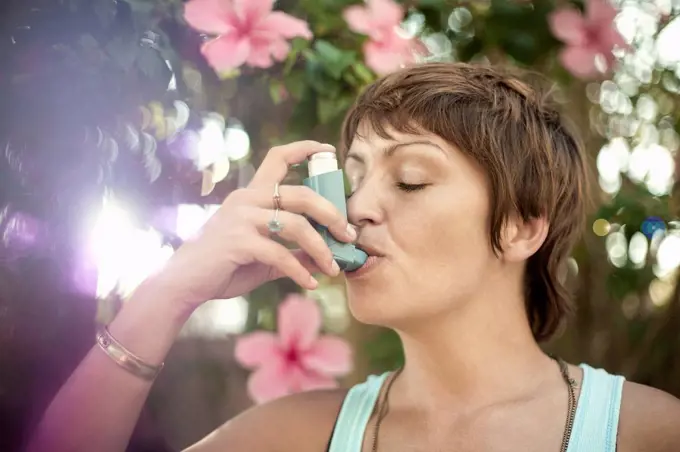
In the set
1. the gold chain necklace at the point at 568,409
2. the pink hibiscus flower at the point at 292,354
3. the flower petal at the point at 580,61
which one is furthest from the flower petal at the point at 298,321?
the flower petal at the point at 580,61

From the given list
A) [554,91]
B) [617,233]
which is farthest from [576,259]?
[554,91]

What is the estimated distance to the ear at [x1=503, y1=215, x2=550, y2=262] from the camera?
2.67 feet

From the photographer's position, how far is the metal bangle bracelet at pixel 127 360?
740 mm

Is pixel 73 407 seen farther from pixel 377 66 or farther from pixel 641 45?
pixel 641 45

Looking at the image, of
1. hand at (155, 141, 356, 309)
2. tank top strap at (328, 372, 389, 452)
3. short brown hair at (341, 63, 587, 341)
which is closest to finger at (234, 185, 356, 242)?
hand at (155, 141, 356, 309)

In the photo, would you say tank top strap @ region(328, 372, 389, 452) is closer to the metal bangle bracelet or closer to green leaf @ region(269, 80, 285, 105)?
the metal bangle bracelet

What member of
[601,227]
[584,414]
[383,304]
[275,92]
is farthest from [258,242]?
[601,227]

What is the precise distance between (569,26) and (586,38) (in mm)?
26

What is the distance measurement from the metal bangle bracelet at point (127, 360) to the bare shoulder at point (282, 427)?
0.41ft

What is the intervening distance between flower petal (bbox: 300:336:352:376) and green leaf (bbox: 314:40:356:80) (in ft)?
1.03

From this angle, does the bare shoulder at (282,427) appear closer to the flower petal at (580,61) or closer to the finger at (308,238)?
the finger at (308,238)

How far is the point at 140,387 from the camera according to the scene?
2.43 ft

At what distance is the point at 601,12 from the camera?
97 cm

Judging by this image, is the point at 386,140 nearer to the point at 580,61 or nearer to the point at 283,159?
the point at 283,159
